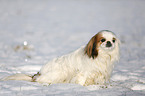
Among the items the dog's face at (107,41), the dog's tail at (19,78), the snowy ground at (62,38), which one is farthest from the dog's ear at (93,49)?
the dog's tail at (19,78)

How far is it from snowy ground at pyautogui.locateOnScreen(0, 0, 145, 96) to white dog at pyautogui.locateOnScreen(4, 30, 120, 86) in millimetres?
229

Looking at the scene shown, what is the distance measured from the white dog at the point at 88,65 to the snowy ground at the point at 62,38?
0.23m

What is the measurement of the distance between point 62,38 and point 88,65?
7.41 meters

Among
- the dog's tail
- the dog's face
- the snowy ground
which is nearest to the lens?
the snowy ground

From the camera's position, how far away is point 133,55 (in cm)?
745

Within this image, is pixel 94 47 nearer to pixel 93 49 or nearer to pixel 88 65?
pixel 93 49

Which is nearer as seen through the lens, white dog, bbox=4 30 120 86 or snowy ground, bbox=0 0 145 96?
snowy ground, bbox=0 0 145 96

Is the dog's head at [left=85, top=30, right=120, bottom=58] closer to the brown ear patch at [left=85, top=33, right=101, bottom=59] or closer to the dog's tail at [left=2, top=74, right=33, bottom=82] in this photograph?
the brown ear patch at [left=85, top=33, right=101, bottom=59]

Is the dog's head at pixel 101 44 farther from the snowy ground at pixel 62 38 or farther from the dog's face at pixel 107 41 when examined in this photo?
the snowy ground at pixel 62 38

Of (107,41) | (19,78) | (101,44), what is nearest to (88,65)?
(101,44)

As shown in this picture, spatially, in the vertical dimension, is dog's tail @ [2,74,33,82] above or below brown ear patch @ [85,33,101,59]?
below

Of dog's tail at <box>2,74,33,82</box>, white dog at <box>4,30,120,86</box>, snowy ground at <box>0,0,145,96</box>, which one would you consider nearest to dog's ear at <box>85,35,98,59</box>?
white dog at <box>4,30,120,86</box>

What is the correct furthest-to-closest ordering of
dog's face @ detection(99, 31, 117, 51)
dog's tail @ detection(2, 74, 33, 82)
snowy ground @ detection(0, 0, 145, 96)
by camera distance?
dog's tail @ detection(2, 74, 33, 82) < dog's face @ detection(99, 31, 117, 51) < snowy ground @ detection(0, 0, 145, 96)

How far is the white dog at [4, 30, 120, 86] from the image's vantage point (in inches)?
148
